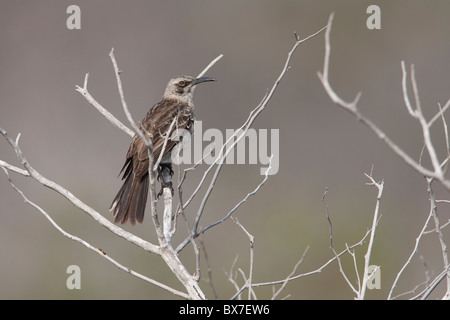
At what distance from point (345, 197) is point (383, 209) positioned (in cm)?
73

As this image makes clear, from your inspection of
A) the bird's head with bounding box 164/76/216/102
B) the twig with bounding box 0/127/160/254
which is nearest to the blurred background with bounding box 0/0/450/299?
the bird's head with bounding box 164/76/216/102

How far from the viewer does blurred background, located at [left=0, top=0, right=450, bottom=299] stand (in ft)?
39.4

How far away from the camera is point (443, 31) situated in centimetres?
1608

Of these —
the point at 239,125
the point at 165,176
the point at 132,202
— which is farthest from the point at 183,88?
the point at 239,125

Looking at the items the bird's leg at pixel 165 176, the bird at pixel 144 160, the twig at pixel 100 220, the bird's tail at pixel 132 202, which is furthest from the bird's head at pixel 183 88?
the twig at pixel 100 220

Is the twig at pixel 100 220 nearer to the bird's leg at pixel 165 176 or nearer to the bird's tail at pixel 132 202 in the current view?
the bird's leg at pixel 165 176

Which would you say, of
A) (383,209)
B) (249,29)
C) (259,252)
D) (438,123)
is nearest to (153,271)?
(259,252)

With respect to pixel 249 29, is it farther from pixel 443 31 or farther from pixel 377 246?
pixel 377 246

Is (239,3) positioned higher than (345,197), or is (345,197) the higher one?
(239,3)

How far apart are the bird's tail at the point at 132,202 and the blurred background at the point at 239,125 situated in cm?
507

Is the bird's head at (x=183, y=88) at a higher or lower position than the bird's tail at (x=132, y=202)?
higher

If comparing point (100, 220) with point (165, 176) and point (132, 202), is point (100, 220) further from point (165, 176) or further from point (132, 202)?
point (165, 176)

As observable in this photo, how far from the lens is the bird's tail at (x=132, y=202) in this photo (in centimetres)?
594

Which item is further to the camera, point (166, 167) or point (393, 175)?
point (393, 175)
